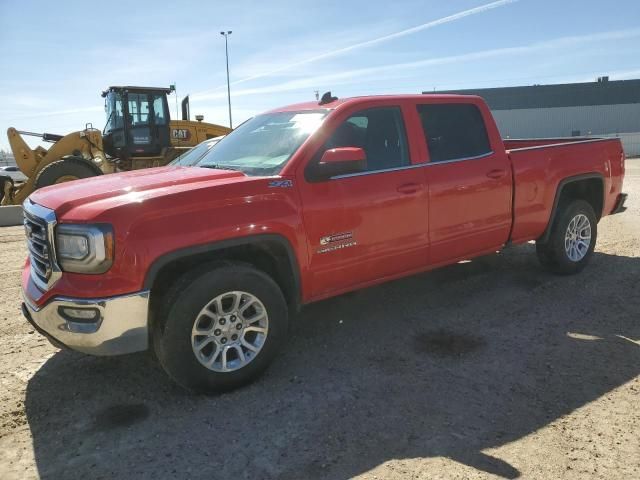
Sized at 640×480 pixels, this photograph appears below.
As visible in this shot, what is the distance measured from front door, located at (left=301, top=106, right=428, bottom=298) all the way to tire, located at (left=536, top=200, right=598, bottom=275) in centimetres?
203

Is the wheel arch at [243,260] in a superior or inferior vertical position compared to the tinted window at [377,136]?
inferior

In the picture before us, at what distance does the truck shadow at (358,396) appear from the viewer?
2854 mm

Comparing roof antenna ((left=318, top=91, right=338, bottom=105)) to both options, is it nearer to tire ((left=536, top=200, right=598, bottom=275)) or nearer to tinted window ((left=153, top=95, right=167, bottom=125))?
tire ((left=536, top=200, right=598, bottom=275))

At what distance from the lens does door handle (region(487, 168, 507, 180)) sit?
4.88 metres

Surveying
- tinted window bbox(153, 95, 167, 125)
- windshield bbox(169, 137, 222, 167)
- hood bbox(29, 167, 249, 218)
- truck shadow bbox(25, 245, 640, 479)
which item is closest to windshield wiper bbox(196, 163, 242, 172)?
hood bbox(29, 167, 249, 218)

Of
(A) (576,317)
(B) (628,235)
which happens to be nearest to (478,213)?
(A) (576,317)

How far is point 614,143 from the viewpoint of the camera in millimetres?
6238

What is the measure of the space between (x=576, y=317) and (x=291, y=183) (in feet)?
9.43

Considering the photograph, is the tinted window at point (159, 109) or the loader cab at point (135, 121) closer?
the loader cab at point (135, 121)

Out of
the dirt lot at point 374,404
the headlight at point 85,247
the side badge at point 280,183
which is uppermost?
the side badge at point 280,183

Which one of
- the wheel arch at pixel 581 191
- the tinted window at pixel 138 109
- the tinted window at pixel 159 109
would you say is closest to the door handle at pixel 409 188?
the wheel arch at pixel 581 191

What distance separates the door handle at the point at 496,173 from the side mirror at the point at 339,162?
5.40ft

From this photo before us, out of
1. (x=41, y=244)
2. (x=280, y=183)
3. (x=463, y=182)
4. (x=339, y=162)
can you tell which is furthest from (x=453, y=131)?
(x=41, y=244)

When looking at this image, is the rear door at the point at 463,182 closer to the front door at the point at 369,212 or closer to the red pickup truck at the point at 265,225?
the red pickup truck at the point at 265,225
